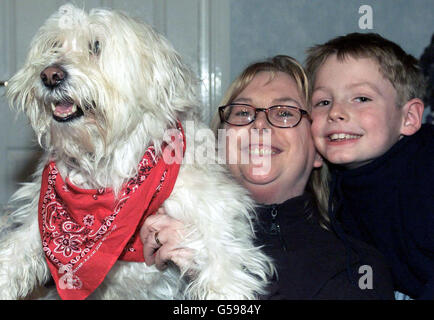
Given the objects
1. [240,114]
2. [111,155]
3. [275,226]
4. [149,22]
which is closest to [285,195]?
[275,226]

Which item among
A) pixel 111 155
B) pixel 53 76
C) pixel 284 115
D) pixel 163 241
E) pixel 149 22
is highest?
pixel 149 22

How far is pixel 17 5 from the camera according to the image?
2891mm

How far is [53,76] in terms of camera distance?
114cm

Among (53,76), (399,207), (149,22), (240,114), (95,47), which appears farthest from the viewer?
(149,22)

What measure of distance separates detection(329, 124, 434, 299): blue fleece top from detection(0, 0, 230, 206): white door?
152 cm

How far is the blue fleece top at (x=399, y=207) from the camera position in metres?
1.40

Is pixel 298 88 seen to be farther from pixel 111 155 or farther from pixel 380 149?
pixel 111 155

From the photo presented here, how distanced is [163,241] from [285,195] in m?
0.52

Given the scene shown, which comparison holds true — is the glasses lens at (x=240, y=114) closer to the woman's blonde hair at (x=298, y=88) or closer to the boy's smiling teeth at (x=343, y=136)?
the woman's blonde hair at (x=298, y=88)

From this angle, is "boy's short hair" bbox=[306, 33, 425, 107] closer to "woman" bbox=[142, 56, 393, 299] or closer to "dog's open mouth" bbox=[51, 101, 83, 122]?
"woman" bbox=[142, 56, 393, 299]

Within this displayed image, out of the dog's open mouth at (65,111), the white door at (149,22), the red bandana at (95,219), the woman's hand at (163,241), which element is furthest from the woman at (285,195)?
the white door at (149,22)

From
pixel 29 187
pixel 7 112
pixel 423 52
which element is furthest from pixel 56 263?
pixel 423 52

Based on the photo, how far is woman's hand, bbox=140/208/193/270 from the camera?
4.19 feet
